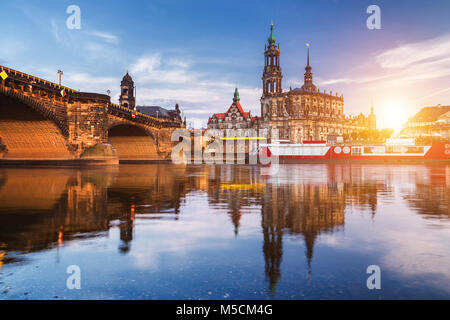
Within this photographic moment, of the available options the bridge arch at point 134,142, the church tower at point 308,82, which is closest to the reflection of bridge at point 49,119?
the bridge arch at point 134,142

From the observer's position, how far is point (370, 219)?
8977 mm

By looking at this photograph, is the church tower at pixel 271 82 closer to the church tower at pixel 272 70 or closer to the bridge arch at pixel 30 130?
the church tower at pixel 272 70

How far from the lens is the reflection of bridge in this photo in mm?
34031

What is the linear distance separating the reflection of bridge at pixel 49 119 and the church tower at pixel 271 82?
85415 millimetres

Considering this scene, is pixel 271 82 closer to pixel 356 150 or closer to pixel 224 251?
pixel 356 150

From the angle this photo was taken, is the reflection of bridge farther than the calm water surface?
Yes

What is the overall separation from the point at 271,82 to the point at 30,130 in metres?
105

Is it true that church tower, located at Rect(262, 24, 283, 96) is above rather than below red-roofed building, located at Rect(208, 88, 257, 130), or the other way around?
above

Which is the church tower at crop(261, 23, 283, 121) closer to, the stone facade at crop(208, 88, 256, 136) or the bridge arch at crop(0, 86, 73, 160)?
the stone facade at crop(208, 88, 256, 136)

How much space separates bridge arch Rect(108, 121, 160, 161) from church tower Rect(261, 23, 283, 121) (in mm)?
66533

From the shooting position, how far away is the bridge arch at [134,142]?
217 feet

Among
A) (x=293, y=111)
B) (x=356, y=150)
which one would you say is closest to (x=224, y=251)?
(x=356, y=150)

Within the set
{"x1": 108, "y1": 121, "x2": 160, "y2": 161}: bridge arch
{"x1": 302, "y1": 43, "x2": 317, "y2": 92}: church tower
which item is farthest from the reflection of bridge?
{"x1": 302, "y1": 43, "x2": 317, "y2": 92}: church tower

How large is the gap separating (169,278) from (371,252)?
3.75m
